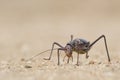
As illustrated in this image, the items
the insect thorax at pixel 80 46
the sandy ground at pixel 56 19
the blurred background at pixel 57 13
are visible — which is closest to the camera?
the insect thorax at pixel 80 46

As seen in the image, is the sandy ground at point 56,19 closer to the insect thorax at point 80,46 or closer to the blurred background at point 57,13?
the blurred background at point 57,13

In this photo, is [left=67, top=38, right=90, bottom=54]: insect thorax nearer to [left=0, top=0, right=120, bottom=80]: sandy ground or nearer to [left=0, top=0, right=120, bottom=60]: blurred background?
[left=0, top=0, right=120, bottom=80]: sandy ground

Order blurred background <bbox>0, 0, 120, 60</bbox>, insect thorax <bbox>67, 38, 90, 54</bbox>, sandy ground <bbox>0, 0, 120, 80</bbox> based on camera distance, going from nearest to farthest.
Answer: insect thorax <bbox>67, 38, 90, 54</bbox> < sandy ground <bbox>0, 0, 120, 80</bbox> < blurred background <bbox>0, 0, 120, 60</bbox>

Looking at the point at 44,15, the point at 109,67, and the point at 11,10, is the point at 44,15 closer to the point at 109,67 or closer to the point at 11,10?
the point at 11,10

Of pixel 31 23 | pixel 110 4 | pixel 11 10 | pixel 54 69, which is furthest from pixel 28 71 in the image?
pixel 11 10

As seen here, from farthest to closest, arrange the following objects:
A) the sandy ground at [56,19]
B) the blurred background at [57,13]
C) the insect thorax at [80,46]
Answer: the blurred background at [57,13], the sandy ground at [56,19], the insect thorax at [80,46]

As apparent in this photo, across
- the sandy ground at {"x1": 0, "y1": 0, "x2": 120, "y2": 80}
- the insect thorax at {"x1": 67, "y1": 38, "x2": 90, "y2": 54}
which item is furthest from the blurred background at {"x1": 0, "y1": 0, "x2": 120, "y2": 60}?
the insect thorax at {"x1": 67, "y1": 38, "x2": 90, "y2": 54}

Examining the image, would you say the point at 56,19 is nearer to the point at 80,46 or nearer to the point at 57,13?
the point at 57,13

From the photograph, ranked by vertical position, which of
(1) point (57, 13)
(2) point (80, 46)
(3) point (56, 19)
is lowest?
(2) point (80, 46)

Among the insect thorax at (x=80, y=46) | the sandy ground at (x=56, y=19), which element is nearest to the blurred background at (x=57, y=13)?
the sandy ground at (x=56, y=19)

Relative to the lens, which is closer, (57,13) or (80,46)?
(80,46)

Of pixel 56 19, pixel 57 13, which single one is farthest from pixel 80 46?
pixel 57 13
